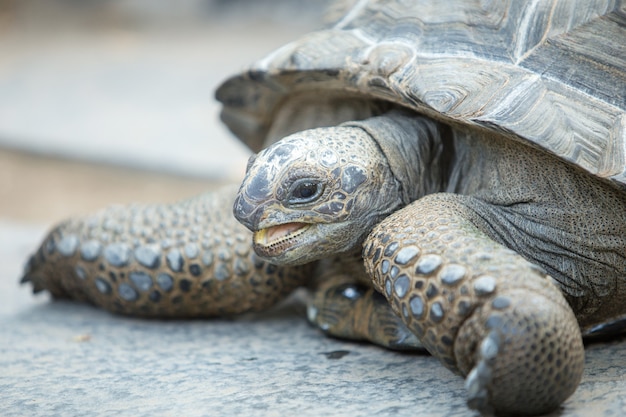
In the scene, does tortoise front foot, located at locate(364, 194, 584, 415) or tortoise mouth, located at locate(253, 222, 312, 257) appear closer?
tortoise front foot, located at locate(364, 194, 584, 415)

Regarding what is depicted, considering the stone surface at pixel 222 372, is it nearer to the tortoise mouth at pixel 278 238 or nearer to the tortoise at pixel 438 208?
the tortoise at pixel 438 208

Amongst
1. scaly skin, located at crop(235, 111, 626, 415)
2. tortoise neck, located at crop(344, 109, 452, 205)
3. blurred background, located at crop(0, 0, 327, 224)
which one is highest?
blurred background, located at crop(0, 0, 327, 224)

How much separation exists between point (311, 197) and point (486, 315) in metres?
0.67

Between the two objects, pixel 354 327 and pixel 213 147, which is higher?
pixel 213 147

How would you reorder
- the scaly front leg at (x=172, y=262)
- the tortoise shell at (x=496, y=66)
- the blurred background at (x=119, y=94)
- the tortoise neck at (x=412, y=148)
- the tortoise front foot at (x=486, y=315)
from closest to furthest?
the tortoise front foot at (x=486, y=315), the tortoise shell at (x=496, y=66), the tortoise neck at (x=412, y=148), the scaly front leg at (x=172, y=262), the blurred background at (x=119, y=94)

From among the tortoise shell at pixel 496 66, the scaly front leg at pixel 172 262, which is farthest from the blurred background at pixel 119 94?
the scaly front leg at pixel 172 262

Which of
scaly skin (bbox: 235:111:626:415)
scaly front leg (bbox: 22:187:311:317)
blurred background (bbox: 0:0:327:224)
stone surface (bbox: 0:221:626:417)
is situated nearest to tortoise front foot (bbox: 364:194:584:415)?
scaly skin (bbox: 235:111:626:415)

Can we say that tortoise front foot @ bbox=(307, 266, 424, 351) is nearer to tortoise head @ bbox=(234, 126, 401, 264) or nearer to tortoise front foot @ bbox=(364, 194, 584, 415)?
tortoise head @ bbox=(234, 126, 401, 264)

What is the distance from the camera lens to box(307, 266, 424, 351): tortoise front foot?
242cm

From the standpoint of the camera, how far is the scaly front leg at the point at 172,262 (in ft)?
9.07

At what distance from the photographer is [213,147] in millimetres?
7648

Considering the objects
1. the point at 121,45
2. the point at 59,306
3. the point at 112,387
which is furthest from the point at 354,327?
the point at 121,45

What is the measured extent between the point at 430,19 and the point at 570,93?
56 cm

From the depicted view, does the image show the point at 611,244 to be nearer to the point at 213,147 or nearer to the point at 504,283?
the point at 504,283
